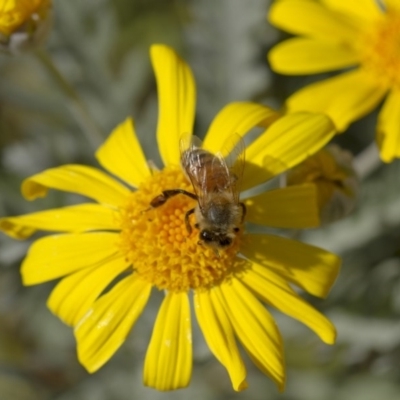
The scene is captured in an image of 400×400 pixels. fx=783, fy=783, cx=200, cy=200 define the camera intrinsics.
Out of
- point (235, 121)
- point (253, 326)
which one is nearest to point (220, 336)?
point (253, 326)

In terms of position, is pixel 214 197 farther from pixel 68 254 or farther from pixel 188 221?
pixel 68 254

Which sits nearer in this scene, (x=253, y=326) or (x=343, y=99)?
(x=253, y=326)

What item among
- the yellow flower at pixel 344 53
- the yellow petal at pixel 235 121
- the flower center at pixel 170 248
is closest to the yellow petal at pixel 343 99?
the yellow flower at pixel 344 53

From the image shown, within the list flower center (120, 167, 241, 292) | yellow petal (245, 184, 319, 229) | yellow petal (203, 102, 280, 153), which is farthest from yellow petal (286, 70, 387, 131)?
flower center (120, 167, 241, 292)

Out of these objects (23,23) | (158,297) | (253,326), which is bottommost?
(158,297)

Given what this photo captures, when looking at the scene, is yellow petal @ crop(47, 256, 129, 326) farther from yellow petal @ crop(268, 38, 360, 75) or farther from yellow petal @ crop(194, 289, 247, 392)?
yellow petal @ crop(268, 38, 360, 75)

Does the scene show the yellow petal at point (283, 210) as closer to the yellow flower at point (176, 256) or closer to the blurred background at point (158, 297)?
the yellow flower at point (176, 256)
